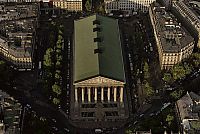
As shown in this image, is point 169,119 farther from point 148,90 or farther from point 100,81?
point 100,81

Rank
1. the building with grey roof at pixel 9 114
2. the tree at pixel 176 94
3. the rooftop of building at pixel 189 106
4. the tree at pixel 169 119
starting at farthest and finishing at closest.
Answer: the tree at pixel 176 94 < the tree at pixel 169 119 < the rooftop of building at pixel 189 106 < the building with grey roof at pixel 9 114

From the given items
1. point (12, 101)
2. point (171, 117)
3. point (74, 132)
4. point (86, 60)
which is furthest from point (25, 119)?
point (171, 117)

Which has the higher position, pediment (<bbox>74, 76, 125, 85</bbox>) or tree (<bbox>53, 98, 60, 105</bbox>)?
pediment (<bbox>74, 76, 125, 85</bbox>)

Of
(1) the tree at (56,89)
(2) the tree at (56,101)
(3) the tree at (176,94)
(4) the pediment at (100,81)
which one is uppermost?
(4) the pediment at (100,81)

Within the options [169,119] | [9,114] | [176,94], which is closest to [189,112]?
[169,119]

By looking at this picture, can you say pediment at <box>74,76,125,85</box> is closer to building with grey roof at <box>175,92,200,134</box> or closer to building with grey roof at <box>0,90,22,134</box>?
building with grey roof at <box>175,92,200,134</box>

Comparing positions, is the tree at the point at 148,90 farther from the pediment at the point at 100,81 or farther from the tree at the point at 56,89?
the tree at the point at 56,89

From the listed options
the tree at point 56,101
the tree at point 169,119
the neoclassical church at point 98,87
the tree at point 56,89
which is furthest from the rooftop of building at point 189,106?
the tree at point 56,89

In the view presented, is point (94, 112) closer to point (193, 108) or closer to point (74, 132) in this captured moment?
point (74, 132)

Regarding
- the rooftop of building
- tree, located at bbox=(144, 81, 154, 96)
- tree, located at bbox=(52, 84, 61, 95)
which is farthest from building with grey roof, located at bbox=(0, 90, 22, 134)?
the rooftop of building
